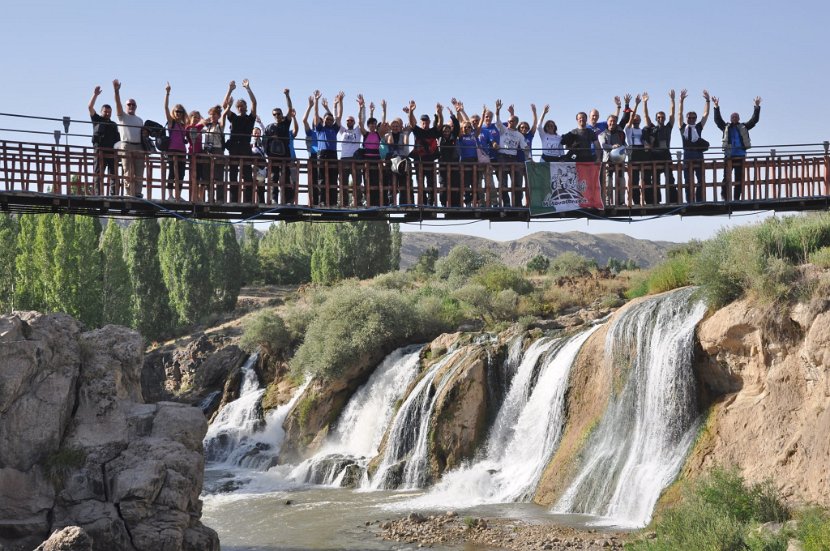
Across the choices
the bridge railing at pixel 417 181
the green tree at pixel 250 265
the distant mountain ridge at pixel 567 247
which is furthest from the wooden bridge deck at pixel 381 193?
the distant mountain ridge at pixel 567 247

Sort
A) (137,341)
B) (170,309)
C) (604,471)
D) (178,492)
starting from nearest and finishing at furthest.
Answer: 1. (178,492)
2. (137,341)
3. (604,471)
4. (170,309)

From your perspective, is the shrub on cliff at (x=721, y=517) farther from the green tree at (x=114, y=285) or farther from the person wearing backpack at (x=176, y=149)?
the green tree at (x=114, y=285)

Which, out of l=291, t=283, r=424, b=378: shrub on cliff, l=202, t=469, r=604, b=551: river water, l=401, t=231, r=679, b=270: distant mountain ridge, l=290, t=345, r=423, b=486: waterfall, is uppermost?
l=401, t=231, r=679, b=270: distant mountain ridge

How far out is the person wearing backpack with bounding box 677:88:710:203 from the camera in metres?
19.2

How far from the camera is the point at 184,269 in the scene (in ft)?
175

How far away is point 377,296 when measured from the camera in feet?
108

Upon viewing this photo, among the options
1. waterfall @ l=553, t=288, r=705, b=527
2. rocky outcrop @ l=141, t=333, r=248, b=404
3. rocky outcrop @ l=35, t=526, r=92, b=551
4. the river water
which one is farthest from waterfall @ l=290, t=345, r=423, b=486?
rocky outcrop @ l=35, t=526, r=92, b=551

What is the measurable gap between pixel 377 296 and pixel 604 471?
45.4 ft

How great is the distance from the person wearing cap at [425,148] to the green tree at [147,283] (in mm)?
32668

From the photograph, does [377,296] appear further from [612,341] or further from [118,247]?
[118,247]

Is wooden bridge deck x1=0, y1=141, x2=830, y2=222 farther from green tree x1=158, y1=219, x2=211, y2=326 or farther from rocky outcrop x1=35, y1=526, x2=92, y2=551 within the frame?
green tree x1=158, y1=219, x2=211, y2=326

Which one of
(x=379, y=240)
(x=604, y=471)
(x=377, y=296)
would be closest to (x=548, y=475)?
A: (x=604, y=471)

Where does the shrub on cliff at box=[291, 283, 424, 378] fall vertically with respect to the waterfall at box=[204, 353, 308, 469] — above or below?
above

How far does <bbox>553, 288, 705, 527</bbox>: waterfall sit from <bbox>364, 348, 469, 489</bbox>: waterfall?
5.10 meters
